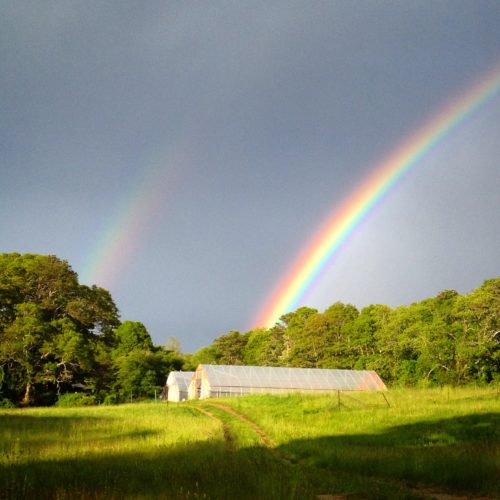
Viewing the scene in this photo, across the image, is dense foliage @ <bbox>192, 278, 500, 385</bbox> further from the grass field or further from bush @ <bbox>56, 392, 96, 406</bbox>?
bush @ <bbox>56, 392, 96, 406</bbox>

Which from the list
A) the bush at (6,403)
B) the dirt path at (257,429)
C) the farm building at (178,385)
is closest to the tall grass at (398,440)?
the dirt path at (257,429)

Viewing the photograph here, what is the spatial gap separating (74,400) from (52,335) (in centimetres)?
698

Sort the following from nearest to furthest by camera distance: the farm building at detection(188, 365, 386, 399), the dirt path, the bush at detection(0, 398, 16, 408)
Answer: the dirt path → the bush at detection(0, 398, 16, 408) → the farm building at detection(188, 365, 386, 399)

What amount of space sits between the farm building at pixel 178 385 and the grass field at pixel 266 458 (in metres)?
45.6

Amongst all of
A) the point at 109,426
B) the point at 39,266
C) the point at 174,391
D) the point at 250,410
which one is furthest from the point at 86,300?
the point at 109,426

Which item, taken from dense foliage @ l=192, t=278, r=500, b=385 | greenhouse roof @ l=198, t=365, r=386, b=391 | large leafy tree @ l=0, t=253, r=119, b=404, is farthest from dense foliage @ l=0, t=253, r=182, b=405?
dense foliage @ l=192, t=278, r=500, b=385

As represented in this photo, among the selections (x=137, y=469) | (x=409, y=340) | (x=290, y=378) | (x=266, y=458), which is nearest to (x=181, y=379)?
(x=290, y=378)

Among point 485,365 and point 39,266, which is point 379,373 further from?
point 39,266

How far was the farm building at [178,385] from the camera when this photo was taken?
229 ft

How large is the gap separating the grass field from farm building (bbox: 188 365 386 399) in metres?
34.8

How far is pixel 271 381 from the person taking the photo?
62812 millimetres

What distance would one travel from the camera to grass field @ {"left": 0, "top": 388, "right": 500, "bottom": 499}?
30.9ft

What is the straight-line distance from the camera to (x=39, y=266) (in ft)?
171

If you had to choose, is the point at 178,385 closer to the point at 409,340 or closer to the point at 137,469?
the point at 409,340
